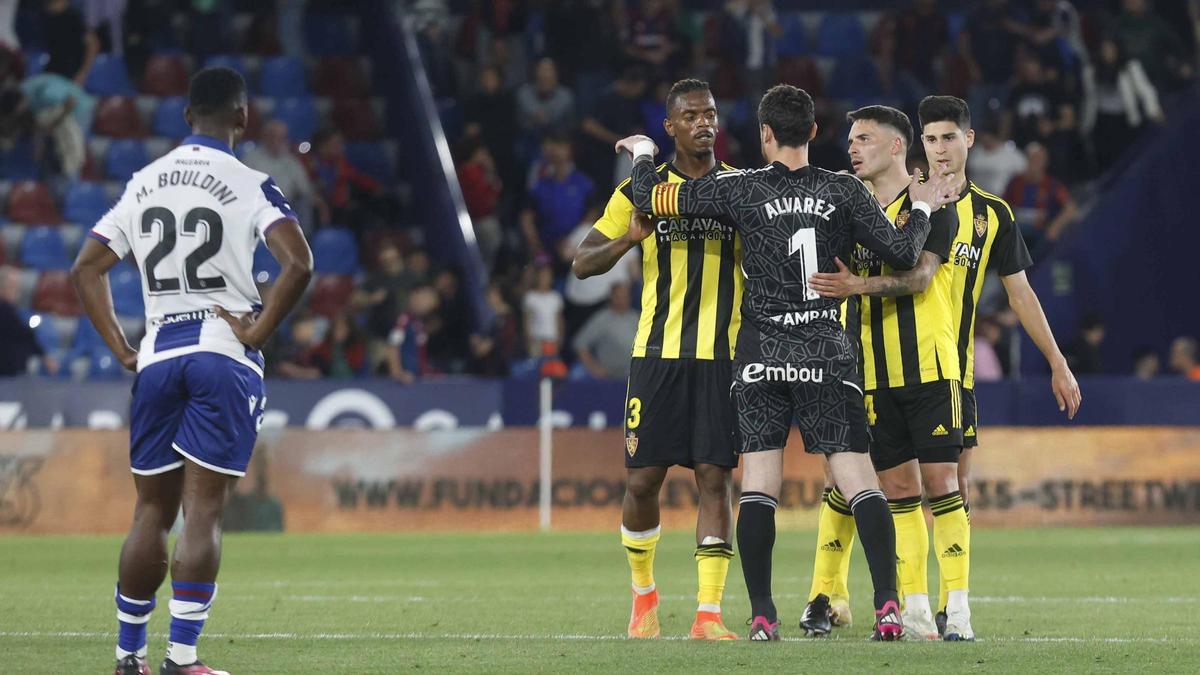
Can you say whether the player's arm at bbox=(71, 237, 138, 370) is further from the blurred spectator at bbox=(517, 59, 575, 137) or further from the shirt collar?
the blurred spectator at bbox=(517, 59, 575, 137)

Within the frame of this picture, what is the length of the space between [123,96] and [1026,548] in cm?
1215

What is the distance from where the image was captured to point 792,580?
38.5 ft

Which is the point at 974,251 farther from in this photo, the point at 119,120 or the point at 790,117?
the point at 119,120

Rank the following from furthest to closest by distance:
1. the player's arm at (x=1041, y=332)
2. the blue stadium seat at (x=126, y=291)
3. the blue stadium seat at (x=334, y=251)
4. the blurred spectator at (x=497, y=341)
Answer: the blue stadium seat at (x=334, y=251) → the blue stadium seat at (x=126, y=291) → the blurred spectator at (x=497, y=341) → the player's arm at (x=1041, y=332)

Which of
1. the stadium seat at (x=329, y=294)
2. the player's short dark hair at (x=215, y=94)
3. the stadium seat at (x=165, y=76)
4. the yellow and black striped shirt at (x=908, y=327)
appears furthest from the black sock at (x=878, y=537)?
the stadium seat at (x=165, y=76)

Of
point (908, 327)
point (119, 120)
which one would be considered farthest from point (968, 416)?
point (119, 120)

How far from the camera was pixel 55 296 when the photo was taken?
19516mm

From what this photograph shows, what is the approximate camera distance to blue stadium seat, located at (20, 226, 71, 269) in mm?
19969

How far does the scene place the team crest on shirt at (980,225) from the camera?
8484mm

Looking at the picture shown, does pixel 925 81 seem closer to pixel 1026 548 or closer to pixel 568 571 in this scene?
pixel 1026 548

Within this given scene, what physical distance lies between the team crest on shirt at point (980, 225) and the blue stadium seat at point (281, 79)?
15.0 m

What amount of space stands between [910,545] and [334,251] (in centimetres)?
1295

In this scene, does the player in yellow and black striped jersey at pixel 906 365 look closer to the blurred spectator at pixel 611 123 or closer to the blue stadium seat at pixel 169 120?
the blurred spectator at pixel 611 123

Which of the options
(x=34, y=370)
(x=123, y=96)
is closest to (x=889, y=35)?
(x=123, y=96)
